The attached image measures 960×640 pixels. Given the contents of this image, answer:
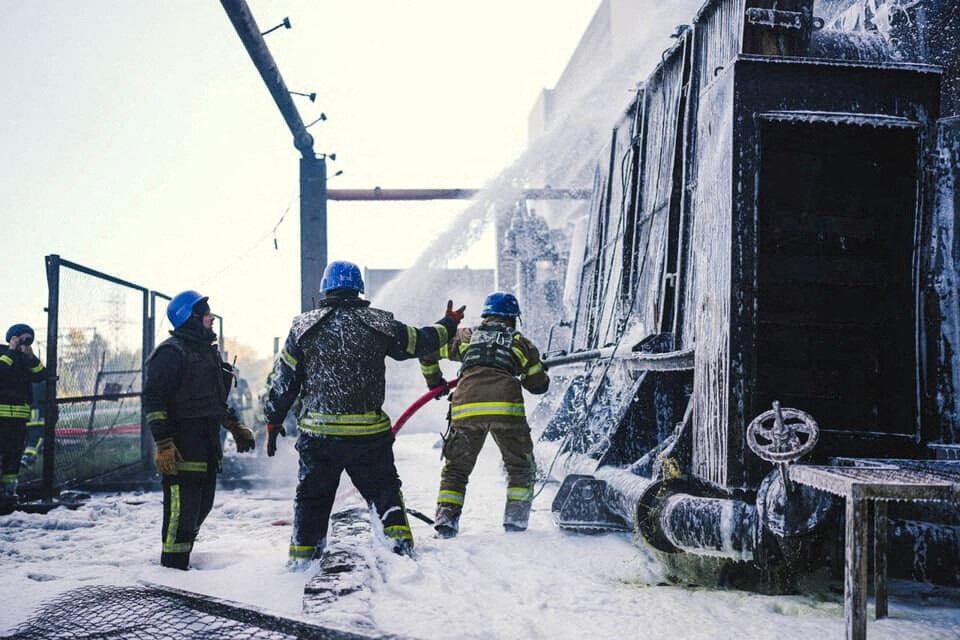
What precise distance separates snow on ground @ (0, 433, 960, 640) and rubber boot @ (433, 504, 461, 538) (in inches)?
3.4

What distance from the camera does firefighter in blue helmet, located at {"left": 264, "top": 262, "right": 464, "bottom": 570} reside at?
395cm

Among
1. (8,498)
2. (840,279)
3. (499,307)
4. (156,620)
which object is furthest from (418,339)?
(8,498)

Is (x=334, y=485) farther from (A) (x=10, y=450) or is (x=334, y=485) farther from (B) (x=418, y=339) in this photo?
(A) (x=10, y=450)

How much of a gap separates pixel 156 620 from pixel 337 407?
4.72 feet

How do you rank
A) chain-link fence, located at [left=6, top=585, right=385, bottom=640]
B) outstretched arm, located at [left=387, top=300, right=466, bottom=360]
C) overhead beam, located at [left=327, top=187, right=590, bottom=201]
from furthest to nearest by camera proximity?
overhead beam, located at [left=327, top=187, right=590, bottom=201]
outstretched arm, located at [left=387, top=300, right=466, bottom=360]
chain-link fence, located at [left=6, top=585, right=385, bottom=640]

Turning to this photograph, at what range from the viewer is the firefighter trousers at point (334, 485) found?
12.9ft

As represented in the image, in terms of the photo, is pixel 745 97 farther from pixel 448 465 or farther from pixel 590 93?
pixel 590 93

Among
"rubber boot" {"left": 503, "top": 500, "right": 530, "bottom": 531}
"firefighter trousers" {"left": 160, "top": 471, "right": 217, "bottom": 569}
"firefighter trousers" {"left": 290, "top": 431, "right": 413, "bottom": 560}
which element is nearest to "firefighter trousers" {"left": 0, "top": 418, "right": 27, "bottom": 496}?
"firefighter trousers" {"left": 160, "top": 471, "right": 217, "bottom": 569}

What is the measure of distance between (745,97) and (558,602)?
275 cm

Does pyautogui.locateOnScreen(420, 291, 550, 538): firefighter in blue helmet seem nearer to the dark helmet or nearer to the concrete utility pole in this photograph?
the dark helmet

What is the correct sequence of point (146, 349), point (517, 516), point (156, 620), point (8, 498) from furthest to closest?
1. point (146, 349)
2. point (8, 498)
3. point (517, 516)
4. point (156, 620)

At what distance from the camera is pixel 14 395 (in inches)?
266

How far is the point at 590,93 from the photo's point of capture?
26875 millimetres

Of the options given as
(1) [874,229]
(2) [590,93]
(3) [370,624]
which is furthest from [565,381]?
(2) [590,93]
